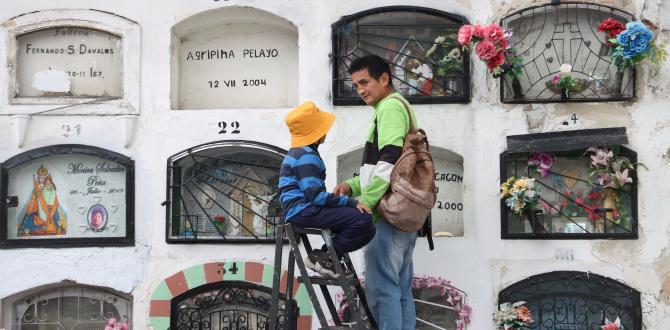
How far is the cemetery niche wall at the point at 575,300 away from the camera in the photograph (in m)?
→ 6.62

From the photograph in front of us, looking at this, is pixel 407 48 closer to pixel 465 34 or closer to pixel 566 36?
pixel 465 34

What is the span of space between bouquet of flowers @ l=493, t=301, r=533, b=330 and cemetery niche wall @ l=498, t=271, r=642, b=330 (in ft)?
0.52

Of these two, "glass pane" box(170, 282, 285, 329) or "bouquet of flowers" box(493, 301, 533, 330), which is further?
"glass pane" box(170, 282, 285, 329)

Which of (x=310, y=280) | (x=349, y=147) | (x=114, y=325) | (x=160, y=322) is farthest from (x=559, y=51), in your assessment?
(x=114, y=325)

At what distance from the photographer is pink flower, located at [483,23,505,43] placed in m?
6.46

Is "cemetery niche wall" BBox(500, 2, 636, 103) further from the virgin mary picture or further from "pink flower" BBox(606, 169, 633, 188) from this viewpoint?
the virgin mary picture

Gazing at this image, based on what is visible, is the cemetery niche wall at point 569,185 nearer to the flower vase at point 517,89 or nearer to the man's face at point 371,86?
the flower vase at point 517,89

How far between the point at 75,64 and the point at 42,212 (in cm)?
108

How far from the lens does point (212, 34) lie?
7234mm

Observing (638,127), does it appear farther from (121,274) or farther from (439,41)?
(121,274)

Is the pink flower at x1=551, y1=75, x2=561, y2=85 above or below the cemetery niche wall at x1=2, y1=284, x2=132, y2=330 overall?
above

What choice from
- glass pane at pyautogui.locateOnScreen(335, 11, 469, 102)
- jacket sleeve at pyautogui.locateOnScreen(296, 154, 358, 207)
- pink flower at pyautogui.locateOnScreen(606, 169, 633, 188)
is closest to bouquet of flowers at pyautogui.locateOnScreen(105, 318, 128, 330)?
jacket sleeve at pyautogui.locateOnScreen(296, 154, 358, 207)

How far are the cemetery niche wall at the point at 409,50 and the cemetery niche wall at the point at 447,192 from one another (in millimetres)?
431

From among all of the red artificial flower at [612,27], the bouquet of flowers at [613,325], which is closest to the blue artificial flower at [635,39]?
the red artificial flower at [612,27]
